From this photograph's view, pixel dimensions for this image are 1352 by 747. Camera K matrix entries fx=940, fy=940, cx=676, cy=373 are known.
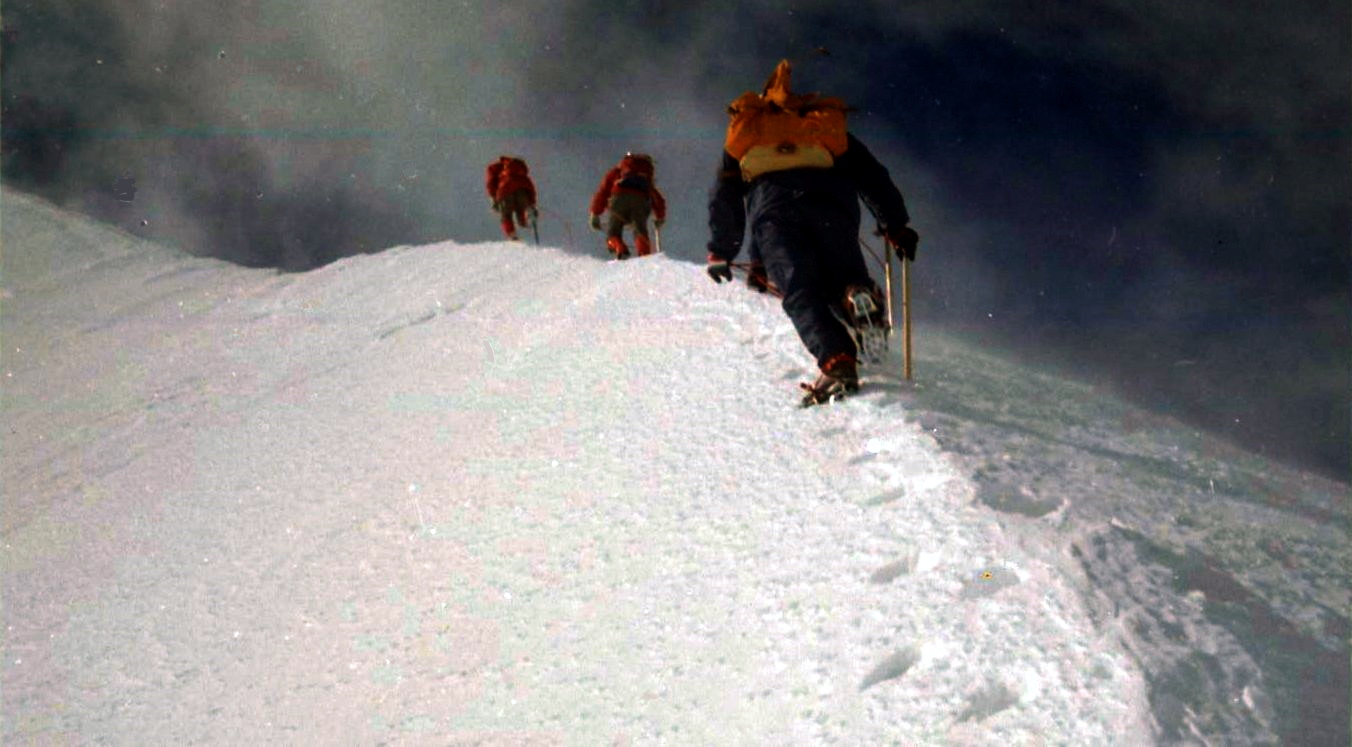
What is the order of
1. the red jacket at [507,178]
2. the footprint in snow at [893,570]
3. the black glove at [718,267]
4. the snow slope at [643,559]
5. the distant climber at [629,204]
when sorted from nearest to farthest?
the snow slope at [643,559], the footprint in snow at [893,570], the black glove at [718,267], the distant climber at [629,204], the red jacket at [507,178]

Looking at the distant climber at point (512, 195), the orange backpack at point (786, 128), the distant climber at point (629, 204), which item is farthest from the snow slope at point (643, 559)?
the distant climber at point (512, 195)

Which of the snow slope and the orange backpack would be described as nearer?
the snow slope

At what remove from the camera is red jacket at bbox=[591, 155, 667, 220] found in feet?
36.3

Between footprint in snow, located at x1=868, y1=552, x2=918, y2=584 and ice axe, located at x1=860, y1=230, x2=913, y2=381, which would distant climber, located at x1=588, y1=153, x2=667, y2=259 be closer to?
ice axe, located at x1=860, y1=230, x2=913, y2=381

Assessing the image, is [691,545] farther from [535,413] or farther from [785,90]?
[785,90]

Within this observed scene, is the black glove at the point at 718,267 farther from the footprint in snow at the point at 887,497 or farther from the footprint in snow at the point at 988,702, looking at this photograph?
the footprint in snow at the point at 988,702

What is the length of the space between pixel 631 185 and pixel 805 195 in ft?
21.7

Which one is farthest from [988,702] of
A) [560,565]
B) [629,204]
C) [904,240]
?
[629,204]

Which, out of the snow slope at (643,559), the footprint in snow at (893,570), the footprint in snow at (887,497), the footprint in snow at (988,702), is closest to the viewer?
the footprint in snow at (988,702)

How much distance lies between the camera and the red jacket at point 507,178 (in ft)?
44.0

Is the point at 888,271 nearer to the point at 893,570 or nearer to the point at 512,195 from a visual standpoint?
the point at 893,570

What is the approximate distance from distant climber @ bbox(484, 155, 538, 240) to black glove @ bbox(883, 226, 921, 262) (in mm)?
9328

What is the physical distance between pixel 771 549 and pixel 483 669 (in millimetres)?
1111

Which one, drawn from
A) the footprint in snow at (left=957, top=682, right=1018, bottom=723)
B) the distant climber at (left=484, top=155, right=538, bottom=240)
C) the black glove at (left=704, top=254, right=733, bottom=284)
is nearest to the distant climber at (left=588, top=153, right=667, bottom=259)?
the distant climber at (left=484, top=155, right=538, bottom=240)
